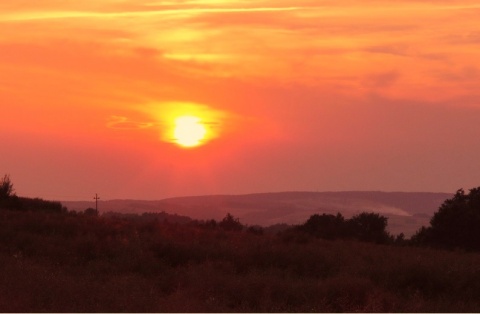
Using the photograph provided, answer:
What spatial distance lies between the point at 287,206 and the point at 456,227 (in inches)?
4968

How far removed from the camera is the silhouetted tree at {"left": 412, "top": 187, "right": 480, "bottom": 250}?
131ft

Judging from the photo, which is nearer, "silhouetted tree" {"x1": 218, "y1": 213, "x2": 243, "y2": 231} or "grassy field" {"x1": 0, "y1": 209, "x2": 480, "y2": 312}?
"grassy field" {"x1": 0, "y1": 209, "x2": 480, "y2": 312}

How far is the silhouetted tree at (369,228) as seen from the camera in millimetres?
42250

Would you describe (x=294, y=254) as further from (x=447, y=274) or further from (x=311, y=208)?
(x=311, y=208)

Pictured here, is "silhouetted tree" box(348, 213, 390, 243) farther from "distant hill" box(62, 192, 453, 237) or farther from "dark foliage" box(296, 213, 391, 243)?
"distant hill" box(62, 192, 453, 237)

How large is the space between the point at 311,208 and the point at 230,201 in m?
16.0

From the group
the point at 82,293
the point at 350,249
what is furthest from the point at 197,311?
the point at 350,249

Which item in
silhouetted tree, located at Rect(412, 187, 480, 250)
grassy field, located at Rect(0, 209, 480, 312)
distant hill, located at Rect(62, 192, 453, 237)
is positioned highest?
distant hill, located at Rect(62, 192, 453, 237)

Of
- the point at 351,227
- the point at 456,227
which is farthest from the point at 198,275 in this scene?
the point at 351,227

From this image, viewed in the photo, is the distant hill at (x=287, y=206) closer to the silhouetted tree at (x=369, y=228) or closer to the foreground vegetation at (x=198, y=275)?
the silhouetted tree at (x=369, y=228)

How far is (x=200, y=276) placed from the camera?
60.9 ft

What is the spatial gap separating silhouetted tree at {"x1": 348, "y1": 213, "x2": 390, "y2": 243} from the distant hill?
194 feet

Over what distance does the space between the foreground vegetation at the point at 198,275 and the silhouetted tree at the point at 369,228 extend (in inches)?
505

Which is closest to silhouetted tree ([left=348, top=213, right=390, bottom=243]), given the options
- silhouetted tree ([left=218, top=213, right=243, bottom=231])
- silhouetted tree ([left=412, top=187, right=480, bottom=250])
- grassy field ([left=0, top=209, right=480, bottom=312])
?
silhouetted tree ([left=412, top=187, right=480, bottom=250])
